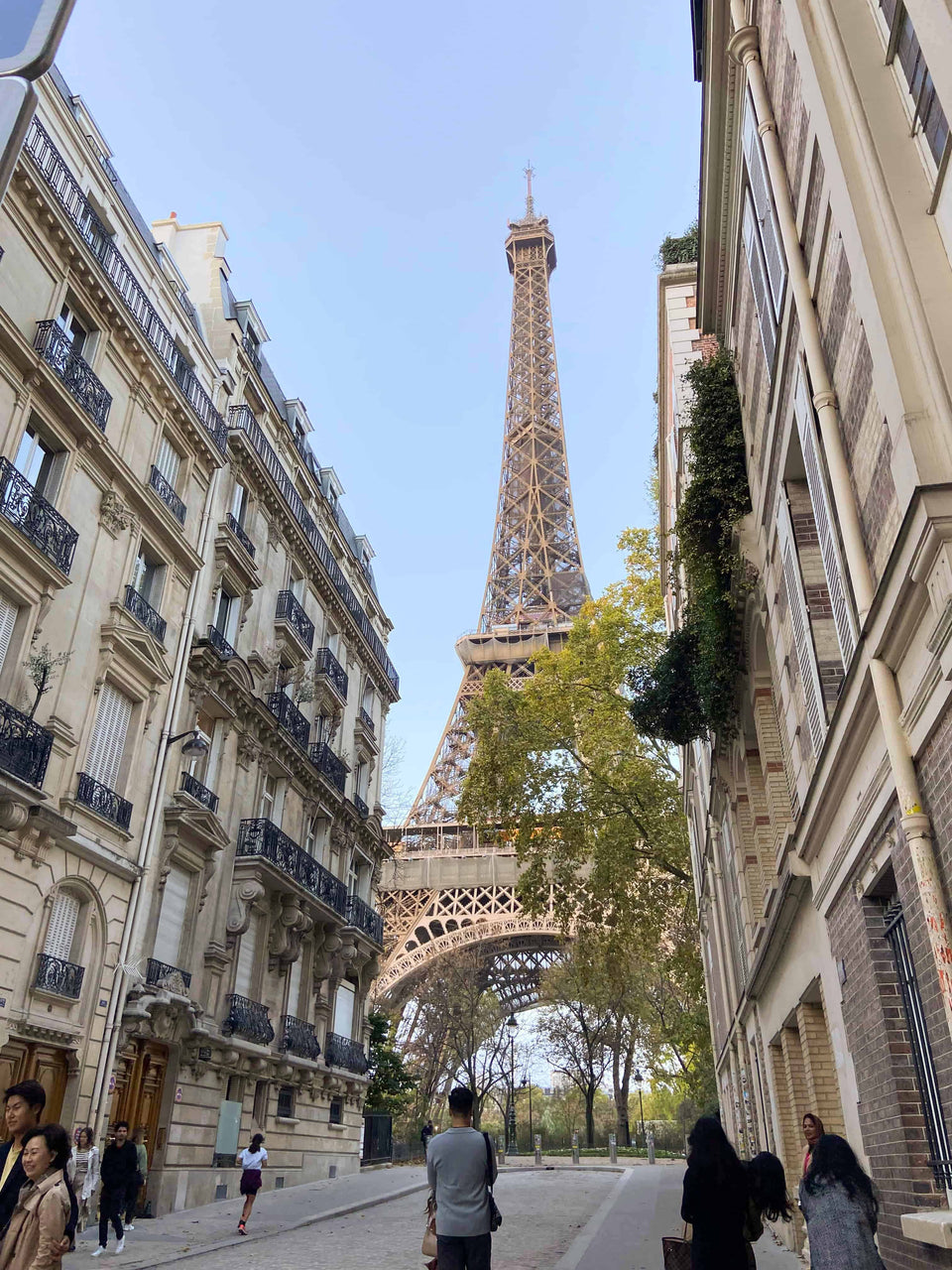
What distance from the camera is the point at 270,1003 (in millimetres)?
21375

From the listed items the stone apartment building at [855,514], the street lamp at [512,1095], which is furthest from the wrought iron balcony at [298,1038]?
the street lamp at [512,1095]

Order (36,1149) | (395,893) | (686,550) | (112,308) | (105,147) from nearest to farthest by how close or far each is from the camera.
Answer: (36,1149) → (686,550) → (112,308) → (105,147) → (395,893)

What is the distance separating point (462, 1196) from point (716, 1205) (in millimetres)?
1589

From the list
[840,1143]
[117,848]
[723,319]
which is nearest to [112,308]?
[117,848]

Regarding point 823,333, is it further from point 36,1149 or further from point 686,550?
point 36,1149

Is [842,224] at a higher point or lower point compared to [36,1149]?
higher

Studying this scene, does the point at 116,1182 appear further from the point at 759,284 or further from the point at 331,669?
the point at 331,669

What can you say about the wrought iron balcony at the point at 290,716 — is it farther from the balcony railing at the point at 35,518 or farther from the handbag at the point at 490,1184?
the handbag at the point at 490,1184

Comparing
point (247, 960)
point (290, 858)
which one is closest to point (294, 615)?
point (290, 858)

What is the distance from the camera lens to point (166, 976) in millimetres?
16578

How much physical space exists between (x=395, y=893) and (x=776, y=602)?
1617 inches

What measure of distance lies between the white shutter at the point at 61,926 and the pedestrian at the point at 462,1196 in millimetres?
9735

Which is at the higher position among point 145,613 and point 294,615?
point 294,615

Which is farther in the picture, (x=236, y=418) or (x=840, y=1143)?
(x=236, y=418)
